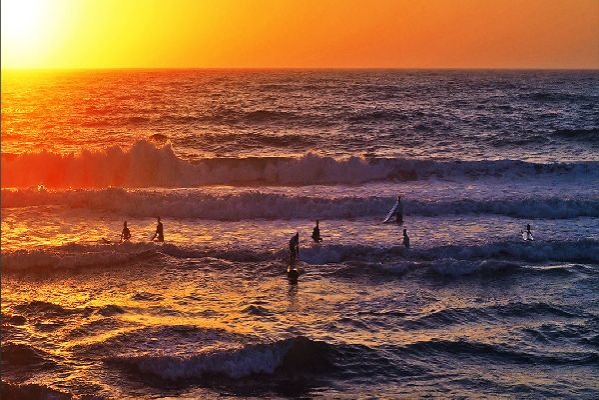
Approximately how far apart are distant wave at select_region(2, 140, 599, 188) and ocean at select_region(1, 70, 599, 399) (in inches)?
4.7

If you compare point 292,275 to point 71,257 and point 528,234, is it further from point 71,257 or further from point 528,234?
point 528,234

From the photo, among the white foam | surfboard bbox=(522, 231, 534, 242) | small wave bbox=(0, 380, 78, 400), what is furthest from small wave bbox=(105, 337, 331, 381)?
surfboard bbox=(522, 231, 534, 242)

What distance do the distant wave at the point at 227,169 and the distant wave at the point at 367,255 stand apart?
542 inches

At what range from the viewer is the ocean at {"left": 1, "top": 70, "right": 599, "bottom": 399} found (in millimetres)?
11914

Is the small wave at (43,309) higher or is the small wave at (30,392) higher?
the small wave at (30,392)

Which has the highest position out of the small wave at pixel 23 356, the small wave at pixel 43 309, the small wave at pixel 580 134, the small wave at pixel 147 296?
the small wave at pixel 580 134

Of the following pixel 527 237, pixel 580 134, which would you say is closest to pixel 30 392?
pixel 527 237

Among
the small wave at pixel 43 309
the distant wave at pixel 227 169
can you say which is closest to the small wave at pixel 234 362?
the small wave at pixel 43 309

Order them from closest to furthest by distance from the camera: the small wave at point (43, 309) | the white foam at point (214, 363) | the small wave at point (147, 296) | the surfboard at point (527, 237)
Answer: the white foam at point (214, 363) < the small wave at point (43, 309) < the small wave at point (147, 296) < the surfboard at point (527, 237)

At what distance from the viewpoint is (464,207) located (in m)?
27.0

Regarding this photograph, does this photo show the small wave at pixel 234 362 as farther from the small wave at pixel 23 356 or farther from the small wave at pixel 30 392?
the small wave at pixel 30 392

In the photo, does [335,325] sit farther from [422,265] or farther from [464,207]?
[464,207]

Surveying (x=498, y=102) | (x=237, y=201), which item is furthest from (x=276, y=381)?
(x=498, y=102)

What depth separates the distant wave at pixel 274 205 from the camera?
87.0 feet
